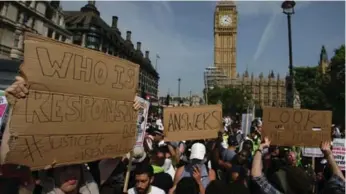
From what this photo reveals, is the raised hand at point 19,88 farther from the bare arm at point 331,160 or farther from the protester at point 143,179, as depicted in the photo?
the bare arm at point 331,160

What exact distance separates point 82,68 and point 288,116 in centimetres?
271

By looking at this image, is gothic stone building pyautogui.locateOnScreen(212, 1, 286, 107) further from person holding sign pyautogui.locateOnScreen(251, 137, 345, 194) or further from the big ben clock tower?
person holding sign pyautogui.locateOnScreen(251, 137, 345, 194)

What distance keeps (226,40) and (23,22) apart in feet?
316

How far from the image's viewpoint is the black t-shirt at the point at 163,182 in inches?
154

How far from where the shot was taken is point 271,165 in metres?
5.06

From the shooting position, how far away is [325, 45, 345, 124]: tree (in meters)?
34.9

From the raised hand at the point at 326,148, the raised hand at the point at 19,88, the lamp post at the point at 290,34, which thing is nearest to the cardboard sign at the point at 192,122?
the raised hand at the point at 326,148

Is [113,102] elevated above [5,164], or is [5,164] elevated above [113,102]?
[113,102]

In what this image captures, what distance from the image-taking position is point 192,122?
16.8 ft

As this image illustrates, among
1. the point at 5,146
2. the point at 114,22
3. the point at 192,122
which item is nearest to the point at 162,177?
the point at 192,122

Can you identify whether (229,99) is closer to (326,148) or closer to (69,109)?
(326,148)

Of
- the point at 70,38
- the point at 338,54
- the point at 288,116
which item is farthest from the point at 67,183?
the point at 70,38

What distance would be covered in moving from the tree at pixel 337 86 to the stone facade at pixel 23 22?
2804 centimetres

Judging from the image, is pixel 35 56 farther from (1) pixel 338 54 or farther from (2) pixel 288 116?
(1) pixel 338 54
